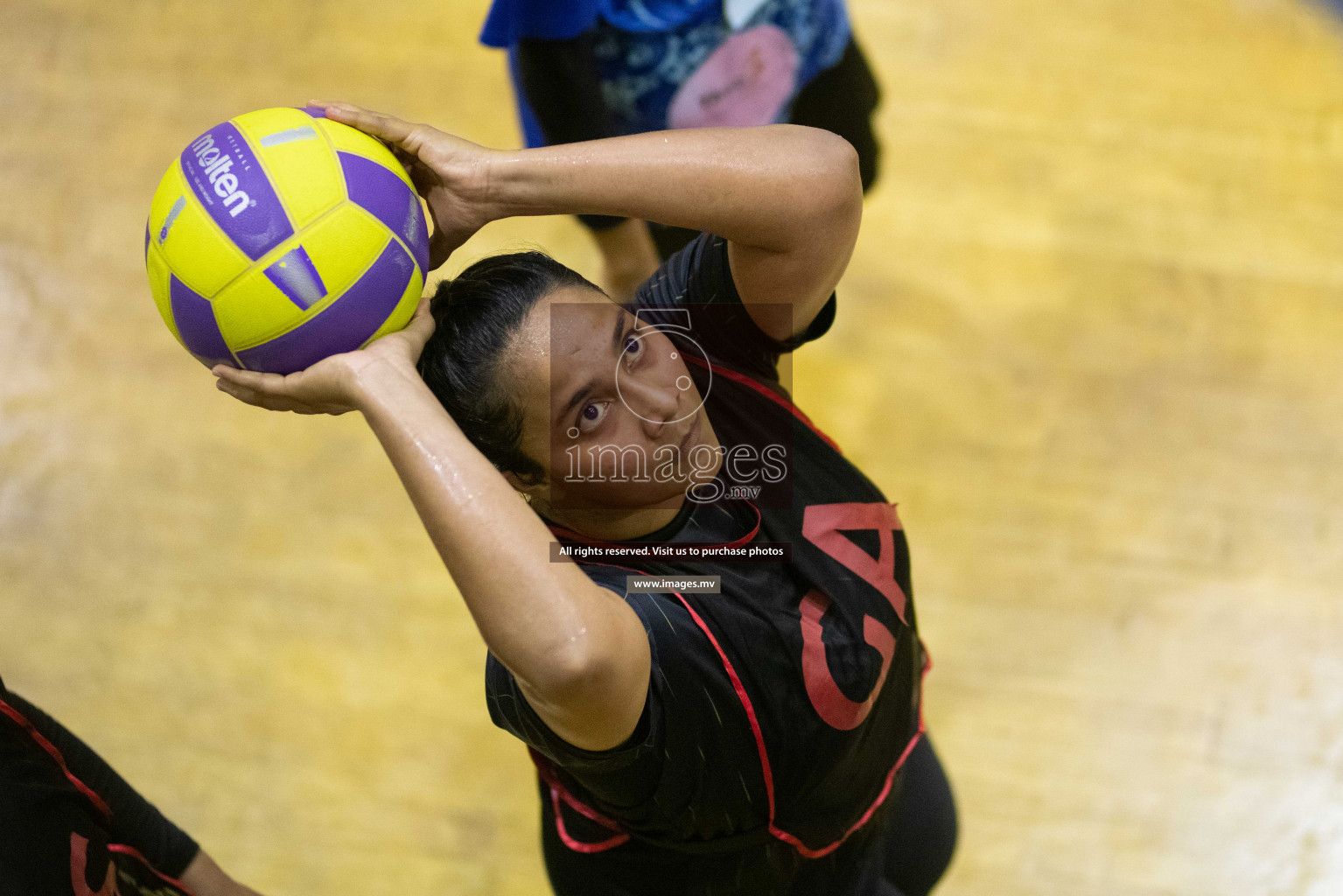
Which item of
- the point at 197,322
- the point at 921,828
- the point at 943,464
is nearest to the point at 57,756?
the point at 197,322

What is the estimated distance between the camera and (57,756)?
43.9 inches

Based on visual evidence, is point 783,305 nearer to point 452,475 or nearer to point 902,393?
point 452,475

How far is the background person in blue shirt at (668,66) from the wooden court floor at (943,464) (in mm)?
744

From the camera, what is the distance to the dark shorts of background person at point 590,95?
158 cm

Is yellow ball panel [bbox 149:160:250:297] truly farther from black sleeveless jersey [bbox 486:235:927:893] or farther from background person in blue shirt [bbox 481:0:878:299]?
background person in blue shirt [bbox 481:0:878:299]

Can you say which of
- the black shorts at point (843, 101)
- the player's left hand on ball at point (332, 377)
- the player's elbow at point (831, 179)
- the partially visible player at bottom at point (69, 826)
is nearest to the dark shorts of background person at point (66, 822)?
the partially visible player at bottom at point (69, 826)

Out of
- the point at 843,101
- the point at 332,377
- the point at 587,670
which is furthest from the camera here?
the point at 843,101

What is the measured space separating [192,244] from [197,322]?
0.08 metres

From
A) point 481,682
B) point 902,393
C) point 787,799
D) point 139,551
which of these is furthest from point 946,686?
point 139,551

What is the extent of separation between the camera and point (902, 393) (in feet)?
8.04

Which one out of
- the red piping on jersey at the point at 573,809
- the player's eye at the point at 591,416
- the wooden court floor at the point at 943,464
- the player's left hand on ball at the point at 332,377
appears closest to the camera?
the player's left hand on ball at the point at 332,377

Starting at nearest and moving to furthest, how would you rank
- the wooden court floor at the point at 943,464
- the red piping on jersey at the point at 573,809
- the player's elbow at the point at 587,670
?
the player's elbow at the point at 587,670 → the red piping on jersey at the point at 573,809 → the wooden court floor at the point at 943,464

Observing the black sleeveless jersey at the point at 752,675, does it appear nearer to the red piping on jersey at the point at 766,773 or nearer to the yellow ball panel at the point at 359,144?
the red piping on jersey at the point at 766,773

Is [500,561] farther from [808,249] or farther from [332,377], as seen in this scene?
[808,249]
